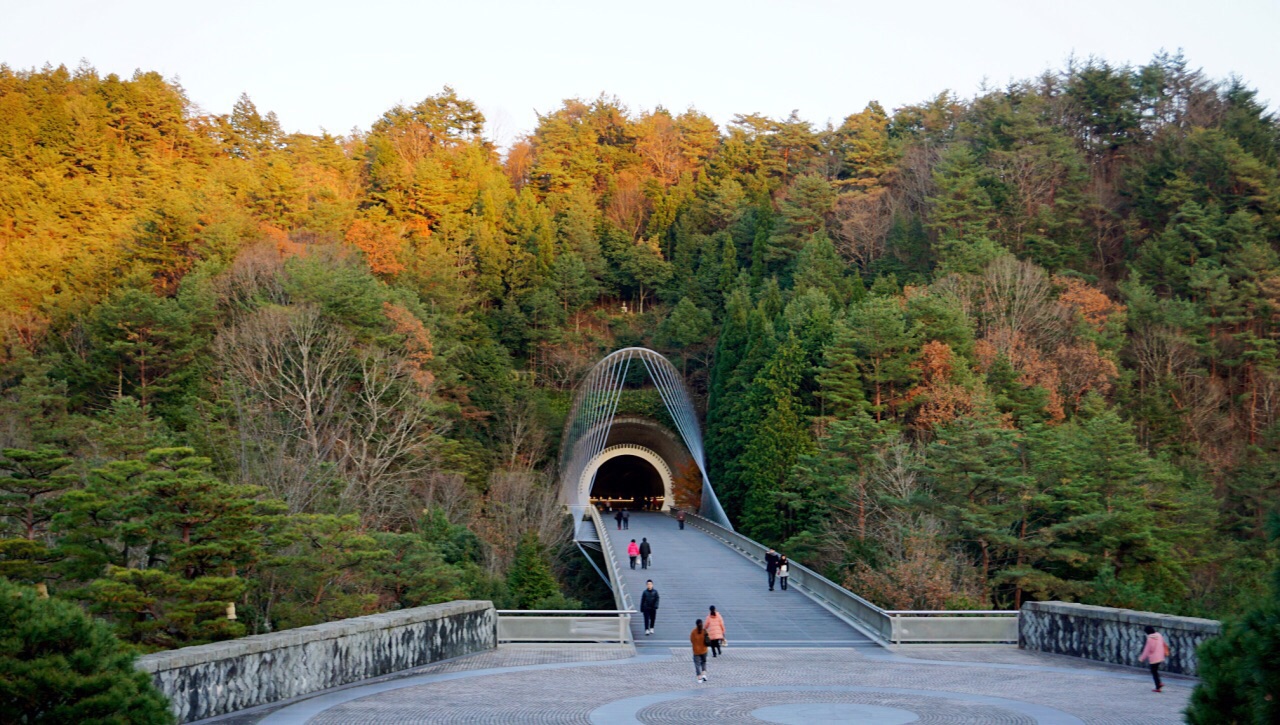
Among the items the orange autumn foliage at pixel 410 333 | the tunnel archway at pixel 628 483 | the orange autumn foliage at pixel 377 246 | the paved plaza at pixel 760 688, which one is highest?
the orange autumn foliage at pixel 377 246

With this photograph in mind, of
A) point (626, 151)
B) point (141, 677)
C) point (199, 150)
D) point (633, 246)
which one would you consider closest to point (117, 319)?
point (199, 150)

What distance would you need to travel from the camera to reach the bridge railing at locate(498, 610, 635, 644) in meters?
17.2

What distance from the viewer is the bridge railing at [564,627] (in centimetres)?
1716

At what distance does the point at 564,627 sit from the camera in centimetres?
→ 1731

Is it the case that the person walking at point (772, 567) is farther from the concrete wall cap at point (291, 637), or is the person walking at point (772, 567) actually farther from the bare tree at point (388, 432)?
the bare tree at point (388, 432)

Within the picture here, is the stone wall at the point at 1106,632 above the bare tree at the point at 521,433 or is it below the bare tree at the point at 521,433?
below

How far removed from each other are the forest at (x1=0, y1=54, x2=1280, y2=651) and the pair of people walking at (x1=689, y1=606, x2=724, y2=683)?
5844 millimetres

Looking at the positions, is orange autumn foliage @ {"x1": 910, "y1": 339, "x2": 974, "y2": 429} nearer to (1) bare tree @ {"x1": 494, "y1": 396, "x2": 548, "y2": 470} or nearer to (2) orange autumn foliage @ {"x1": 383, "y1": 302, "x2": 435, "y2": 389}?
(2) orange autumn foliage @ {"x1": 383, "y1": 302, "x2": 435, "y2": 389}

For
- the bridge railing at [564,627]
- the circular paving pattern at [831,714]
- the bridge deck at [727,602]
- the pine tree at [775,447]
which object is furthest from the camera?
the pine tree at [775,447]

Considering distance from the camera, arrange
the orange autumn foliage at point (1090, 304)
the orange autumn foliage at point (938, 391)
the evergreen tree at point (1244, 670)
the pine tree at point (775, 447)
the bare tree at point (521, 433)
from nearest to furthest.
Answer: the evergreen tree at point (1244, 670), the orange autumn foliage at point (938, 391), the pine tree at point (775, 447), the orange autumn foliage at point (1090, 304), the bare tree at point (521, 433)

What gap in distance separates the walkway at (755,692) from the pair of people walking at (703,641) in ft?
0.72

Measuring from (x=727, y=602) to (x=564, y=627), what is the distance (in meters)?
6.36

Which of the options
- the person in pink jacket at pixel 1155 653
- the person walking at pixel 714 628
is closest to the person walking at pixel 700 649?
the person walking at pixel 714 628

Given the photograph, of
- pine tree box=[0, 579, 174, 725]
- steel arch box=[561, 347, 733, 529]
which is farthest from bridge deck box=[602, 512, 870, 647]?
steel arch box=[561, 347, 733, 529]
